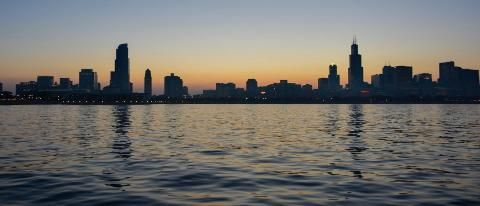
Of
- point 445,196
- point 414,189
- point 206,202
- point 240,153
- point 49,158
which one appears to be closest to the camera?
point 206,202

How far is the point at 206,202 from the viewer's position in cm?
1700

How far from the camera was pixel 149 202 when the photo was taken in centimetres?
1709

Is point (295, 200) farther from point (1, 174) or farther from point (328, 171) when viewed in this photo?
point (1, 174)

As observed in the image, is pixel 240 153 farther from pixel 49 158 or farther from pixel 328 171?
pixel 49 158

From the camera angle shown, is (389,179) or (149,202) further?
(389,179)

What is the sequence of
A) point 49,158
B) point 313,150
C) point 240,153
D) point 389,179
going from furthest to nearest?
point 313,150
point 240,153
point 49,158
point 389,179

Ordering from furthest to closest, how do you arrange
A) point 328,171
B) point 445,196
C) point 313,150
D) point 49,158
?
point 313,150 < point 49,158 < point 328,171 < point 445,196

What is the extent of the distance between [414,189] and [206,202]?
941 cm

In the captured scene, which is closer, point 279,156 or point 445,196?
point 445,196

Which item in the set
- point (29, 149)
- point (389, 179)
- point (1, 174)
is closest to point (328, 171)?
point (389, 179)

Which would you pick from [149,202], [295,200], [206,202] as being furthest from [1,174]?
[295,200]

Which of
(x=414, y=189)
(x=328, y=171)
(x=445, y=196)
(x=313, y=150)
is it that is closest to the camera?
(x=445, y=196)

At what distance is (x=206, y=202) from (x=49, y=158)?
61.6 ft

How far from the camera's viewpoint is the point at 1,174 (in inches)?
941
